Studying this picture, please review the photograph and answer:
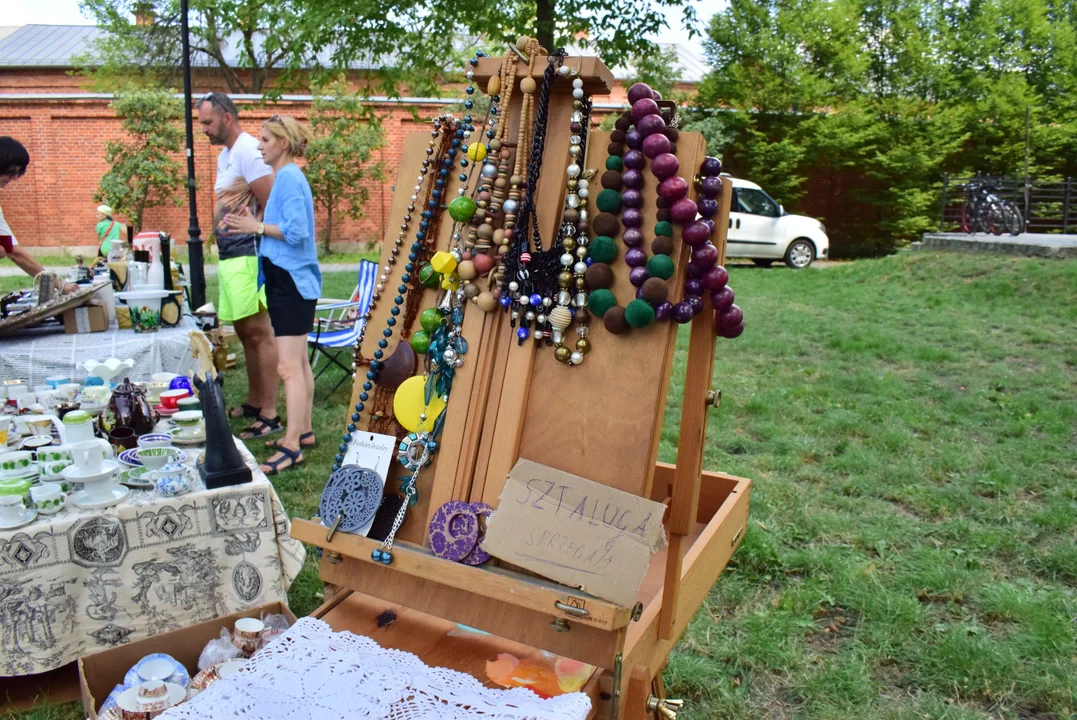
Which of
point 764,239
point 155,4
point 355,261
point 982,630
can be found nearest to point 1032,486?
point 982,630

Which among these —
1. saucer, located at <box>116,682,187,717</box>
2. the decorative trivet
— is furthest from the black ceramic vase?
the decorative trivet

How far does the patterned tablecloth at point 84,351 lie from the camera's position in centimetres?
342

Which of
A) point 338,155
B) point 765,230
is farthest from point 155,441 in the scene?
point 338,155

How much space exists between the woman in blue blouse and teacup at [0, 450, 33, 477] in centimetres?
150

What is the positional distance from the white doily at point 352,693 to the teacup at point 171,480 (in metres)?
0.98

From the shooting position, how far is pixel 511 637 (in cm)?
120

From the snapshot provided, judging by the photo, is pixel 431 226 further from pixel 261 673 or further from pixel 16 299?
pixel 16 299

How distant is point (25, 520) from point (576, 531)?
1.43 metres

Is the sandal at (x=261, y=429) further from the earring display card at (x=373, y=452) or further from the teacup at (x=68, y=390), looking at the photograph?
the earring display card at (x=373, y=452)

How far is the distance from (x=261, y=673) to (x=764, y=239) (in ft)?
38.7

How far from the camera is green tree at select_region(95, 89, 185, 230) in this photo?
547 inches

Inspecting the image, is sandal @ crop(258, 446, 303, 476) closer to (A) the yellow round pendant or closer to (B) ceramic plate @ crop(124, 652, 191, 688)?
(B) ceramic plate @ crop(124, 652, 191, 688)

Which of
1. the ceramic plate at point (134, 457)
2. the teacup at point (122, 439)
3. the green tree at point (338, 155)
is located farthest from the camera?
the green tree at point (338, 155)

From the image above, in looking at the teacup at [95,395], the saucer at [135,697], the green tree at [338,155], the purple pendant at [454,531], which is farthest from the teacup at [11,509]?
the green tree at [338,155]
